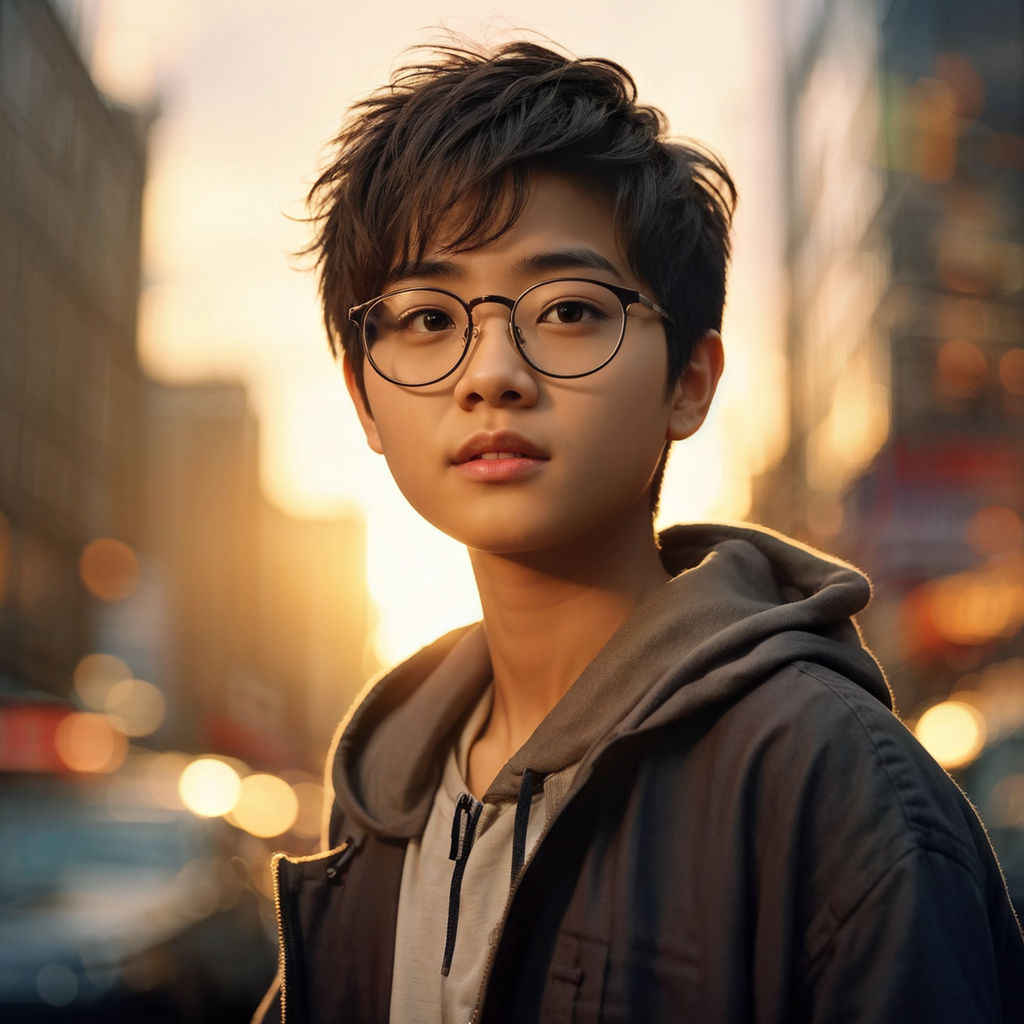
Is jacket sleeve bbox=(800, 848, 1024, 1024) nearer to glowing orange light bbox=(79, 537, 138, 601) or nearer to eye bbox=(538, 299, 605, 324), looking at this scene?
eye bbox=(538, 299, 605, 324)

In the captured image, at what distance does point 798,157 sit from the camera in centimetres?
5441

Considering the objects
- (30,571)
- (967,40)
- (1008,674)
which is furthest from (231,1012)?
(967,40)

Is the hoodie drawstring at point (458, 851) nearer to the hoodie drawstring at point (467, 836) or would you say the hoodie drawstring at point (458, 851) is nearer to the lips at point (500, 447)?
the hoodie drawstring at point (467, 836)

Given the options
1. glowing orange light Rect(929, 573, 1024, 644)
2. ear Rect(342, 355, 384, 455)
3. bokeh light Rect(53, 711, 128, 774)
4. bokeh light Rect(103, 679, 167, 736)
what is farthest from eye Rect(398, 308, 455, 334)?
bokeh light Rect(103, 679, 167, 736)

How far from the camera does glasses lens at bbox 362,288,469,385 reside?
2211 mm

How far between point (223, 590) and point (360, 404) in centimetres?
7367

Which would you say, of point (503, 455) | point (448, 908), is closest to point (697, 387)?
point (503, 455)

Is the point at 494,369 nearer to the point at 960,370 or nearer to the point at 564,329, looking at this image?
the point at 564,329

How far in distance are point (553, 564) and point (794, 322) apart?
180 ft

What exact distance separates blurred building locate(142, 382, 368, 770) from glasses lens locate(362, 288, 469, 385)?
4433 cm

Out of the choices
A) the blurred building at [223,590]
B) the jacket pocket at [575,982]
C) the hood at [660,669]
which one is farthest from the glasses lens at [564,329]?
the blurred building at [223,590]

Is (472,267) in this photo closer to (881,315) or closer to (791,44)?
(881,315)

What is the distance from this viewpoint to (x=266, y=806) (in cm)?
1936

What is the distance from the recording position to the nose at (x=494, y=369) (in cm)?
211
